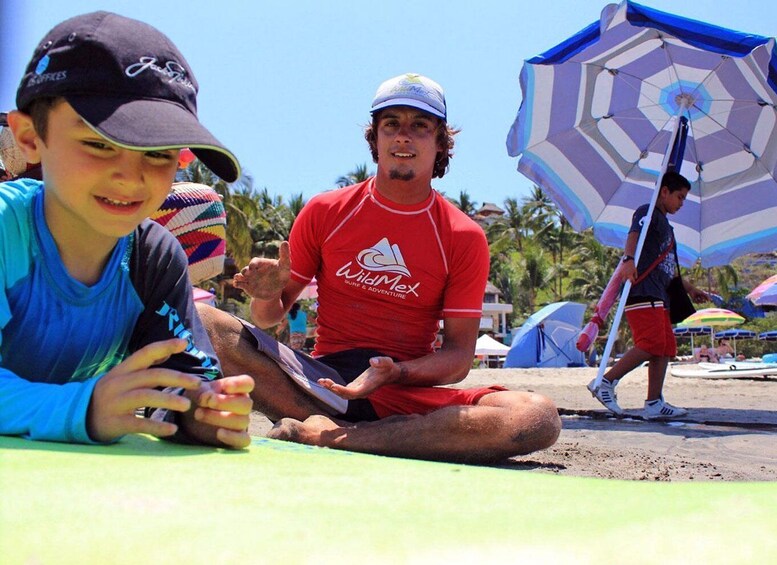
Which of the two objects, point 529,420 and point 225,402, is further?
point 529,420

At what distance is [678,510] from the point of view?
0.79 meters

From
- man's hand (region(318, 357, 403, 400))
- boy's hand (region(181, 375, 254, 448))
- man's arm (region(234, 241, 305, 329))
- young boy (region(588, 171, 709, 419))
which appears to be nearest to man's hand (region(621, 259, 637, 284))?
young boy (region(588, 171, 709, 419))

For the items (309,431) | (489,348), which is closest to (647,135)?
(309,431)

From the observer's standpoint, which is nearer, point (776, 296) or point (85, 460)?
point (85, 460)

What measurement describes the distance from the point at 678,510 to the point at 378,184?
254 cm

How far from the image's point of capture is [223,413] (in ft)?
4.74

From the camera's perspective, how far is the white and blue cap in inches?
121

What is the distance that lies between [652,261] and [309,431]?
3.67 m

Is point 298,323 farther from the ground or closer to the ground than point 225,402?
farther from the ground

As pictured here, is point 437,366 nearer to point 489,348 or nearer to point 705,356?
point 705,356

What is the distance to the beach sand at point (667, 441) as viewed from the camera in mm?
2830

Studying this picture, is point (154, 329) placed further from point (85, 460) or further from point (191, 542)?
point (191, 542)

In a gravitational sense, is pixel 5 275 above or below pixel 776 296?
below

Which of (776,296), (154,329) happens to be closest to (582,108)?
(154,329)
